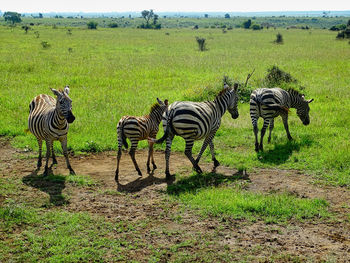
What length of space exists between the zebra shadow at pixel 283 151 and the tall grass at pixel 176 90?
3 cm

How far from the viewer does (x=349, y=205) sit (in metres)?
7.86

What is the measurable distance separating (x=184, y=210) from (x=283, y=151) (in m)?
4.70

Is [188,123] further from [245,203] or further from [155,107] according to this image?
[245,203]

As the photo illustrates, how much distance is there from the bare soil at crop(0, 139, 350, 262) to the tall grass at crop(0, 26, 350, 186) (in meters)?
0.93

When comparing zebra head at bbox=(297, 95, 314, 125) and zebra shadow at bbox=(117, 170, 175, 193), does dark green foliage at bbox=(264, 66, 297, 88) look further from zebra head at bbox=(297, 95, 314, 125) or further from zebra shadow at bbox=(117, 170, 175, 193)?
zebra shadow at bbox=(117, 170, 175, 193)

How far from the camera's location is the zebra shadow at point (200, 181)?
337 inches

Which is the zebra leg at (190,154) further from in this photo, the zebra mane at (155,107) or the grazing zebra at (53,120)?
the grazing zebra at (53,120)

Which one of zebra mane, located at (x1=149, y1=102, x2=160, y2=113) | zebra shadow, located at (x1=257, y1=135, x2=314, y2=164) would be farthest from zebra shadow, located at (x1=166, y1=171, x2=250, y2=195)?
zebra mane, located at (x1=149, y1=102, x2=160, y2=113)

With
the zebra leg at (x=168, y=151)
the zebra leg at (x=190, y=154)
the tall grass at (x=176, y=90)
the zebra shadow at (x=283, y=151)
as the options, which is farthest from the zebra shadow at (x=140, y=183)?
the zebra shadow at (x=283, y=151)

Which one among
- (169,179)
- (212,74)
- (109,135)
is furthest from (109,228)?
(212,74)

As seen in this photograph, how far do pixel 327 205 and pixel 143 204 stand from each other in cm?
374

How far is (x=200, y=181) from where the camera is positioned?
8961 millimetres

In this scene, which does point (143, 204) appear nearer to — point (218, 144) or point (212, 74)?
point (218, 144)

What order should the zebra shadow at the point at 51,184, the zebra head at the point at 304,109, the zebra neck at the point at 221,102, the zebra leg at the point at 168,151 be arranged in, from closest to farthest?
1. the zebra shadow at the point at 51,184
2. the zebra leg at the point at 168,151
3. the zebra neck at the point at 221,102
4. the zebra head at the point at 304,109
